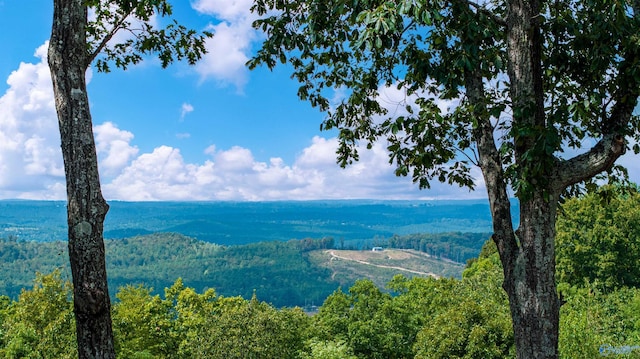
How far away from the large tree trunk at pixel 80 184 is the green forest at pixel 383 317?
670 cm

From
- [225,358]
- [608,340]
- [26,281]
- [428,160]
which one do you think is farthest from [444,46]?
[26,281]

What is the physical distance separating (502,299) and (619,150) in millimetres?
21741

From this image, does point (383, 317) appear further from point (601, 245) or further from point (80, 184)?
point (80, 184)

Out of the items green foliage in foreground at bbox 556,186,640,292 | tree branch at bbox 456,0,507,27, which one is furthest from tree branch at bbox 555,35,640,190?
green foliage in foreground at bbox 556,186,640,292

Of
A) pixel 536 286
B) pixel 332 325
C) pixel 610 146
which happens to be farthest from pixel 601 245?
pixel 536 286

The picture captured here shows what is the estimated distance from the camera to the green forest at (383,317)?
17.5m

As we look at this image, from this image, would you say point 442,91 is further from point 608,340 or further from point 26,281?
point 26,281

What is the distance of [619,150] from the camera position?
19.8 ft

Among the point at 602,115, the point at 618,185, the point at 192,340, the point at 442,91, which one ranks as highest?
the point at 442,91

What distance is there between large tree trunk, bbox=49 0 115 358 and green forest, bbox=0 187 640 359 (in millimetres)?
6700

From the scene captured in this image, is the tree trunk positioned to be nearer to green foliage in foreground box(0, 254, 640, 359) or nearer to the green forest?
the green forest

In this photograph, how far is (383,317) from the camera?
92.6 ft

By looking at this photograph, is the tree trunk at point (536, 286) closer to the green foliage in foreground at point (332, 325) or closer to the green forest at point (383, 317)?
the green forest at point (383, 317)

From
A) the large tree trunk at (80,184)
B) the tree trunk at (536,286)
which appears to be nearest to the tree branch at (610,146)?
the tree trunk at (536,286)
